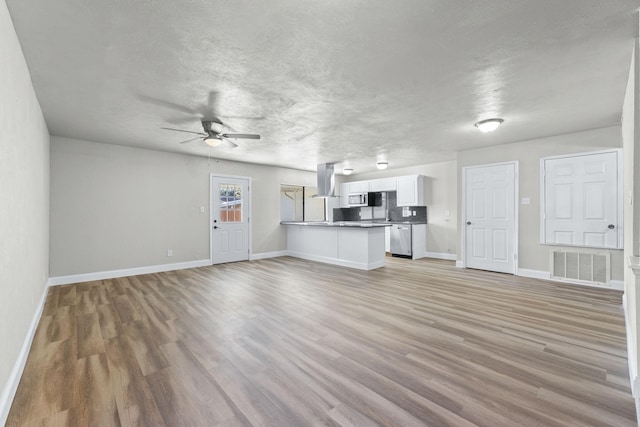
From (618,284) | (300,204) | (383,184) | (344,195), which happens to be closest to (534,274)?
(618,284)

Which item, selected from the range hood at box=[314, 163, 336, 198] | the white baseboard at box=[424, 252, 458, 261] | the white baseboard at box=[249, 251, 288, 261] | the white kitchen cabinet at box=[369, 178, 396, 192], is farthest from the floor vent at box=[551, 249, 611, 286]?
the white baseboard at box=[249, 251, 288, 261]

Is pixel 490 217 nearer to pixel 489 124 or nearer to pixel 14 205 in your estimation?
pixel 489 124

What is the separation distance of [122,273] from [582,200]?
25.4ft

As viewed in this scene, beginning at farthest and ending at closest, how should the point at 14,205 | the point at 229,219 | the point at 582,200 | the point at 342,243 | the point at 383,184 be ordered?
the point at 383,184 → the point at 229,219 → the point at 342,243 → the point at 582,200 → the point at 14,205

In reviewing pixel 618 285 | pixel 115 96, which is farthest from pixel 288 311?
pixel 618 285

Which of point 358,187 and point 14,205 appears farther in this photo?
point 358,187

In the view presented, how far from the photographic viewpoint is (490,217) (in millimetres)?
5430

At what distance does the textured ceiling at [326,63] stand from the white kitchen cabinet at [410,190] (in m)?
3.00

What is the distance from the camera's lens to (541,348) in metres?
2.42

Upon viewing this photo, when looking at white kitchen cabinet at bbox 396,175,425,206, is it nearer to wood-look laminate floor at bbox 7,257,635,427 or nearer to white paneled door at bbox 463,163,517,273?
white paneled door at bbox 463,163,517,273

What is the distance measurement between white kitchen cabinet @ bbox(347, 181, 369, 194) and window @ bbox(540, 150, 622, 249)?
4358 mm

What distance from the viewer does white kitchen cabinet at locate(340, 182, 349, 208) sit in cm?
905

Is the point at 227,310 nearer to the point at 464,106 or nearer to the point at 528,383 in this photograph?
the point at 528,383

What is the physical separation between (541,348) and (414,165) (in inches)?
226
